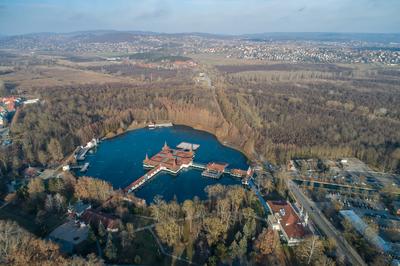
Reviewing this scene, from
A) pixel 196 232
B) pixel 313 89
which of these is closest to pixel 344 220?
pixel 196 232

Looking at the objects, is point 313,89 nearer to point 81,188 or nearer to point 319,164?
point 319,164

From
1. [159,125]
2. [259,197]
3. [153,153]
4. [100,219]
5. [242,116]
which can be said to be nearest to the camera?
[100,219]

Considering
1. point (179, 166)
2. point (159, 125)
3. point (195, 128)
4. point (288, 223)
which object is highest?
point (288, 223)

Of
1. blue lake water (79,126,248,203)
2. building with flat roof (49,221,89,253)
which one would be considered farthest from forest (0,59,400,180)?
building with flat roof (49,221,89,253)

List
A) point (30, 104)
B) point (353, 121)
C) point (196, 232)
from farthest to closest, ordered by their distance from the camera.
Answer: point (30, 104), point (353, 121), point (196, 232)

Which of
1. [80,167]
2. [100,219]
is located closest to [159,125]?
[80,167]

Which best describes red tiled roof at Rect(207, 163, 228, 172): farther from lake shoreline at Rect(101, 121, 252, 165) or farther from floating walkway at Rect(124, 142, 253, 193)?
lake shoreline at Rect(101, 121, 252, 165)

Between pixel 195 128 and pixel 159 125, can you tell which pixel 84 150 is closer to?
pixel 159 125

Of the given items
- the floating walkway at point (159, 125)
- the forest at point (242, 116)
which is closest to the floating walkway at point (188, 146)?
the forest at point (242, 116)
